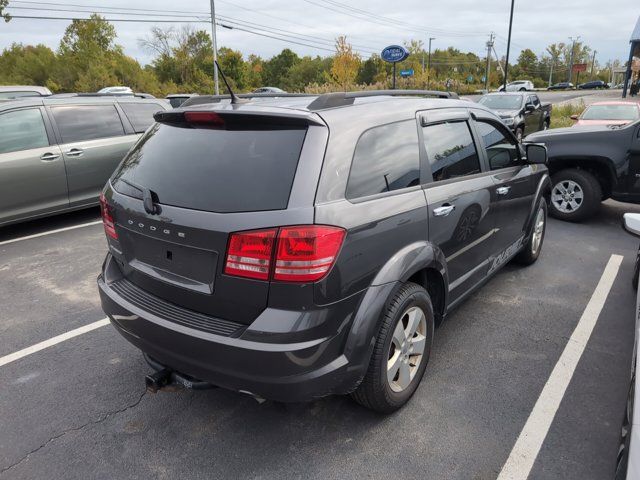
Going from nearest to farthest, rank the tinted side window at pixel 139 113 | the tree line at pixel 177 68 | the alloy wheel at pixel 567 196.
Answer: the alloy wheel at pixel 567 196 → the tinted side window at pixel 139 113 → the tree line at pixel 177 68

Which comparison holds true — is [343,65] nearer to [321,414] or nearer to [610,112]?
[610,112]

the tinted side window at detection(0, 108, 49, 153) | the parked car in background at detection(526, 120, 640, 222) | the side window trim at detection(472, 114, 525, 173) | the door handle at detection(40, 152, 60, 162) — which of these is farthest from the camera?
the parked car in background at detection(526, 120, 640, 222)

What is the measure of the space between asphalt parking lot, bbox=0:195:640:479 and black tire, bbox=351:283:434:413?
0.46ft

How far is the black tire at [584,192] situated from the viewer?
6719 mm

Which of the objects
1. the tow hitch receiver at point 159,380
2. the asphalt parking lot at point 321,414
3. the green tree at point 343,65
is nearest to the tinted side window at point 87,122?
the asphalt parking lot at point 321,414

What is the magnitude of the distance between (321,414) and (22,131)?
17.8 ft

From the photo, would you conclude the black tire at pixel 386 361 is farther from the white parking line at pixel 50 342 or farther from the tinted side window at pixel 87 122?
the tinted side window at pixel 87 122

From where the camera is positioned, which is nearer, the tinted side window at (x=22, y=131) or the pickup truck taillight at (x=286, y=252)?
the pickup truck taillight at (x=286, y=252)

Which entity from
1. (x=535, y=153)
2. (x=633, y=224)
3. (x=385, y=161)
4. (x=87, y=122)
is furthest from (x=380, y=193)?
(x=87, y=122)

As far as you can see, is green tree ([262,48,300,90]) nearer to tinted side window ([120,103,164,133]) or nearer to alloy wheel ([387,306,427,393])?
tinted side window ([120,103,164,133])

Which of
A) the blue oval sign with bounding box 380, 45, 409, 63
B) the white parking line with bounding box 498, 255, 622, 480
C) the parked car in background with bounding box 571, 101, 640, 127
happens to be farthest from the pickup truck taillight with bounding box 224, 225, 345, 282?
the blue oval sign with bounding box 380, 45, 409, 63

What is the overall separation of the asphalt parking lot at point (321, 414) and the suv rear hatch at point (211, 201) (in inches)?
31.1

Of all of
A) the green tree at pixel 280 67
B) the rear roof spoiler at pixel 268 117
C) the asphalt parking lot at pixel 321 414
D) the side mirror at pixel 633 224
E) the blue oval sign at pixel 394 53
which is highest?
the green tree at pixel 280 67

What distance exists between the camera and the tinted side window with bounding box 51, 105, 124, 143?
20.9ft
